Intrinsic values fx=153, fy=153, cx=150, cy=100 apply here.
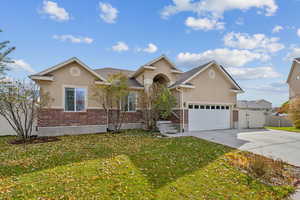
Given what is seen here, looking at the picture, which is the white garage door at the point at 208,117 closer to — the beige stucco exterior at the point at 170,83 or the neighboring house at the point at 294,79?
the beige stucco exterior at the point at 170,83

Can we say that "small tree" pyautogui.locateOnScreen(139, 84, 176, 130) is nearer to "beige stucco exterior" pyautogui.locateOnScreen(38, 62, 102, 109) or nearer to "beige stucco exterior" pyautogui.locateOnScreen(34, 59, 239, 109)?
"beige stucco exterior" pyautogui.locateOnScreen(34, 59, 239, 109)

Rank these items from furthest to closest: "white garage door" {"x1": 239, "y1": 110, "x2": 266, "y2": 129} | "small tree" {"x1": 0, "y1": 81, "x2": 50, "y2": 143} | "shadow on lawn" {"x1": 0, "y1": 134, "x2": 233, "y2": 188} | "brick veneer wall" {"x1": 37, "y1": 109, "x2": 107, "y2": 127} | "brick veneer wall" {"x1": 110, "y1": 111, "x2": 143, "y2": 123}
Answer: "white garage door" {"x1": 239, "y1": 110, "x2": 266, "y2": 129}
"brick veneer wall" {"x1": 110, "y1": 111, "x2": 143, "y2": 123}
"brick veneer wall" {"x1": 37, "y1": 109, "x2": 107, "y2": 127}
"small tree" {"x1": 0, "y1": 81, "x2": 50, "y2": 143}
"shadow on lawn" {"x1": 0, "y1": 134, "x2": 233, "y2": 188}

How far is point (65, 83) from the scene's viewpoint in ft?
38.5

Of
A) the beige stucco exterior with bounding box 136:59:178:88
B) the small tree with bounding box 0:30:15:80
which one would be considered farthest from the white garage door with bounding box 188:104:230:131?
the small tree with bounding box 0:30:15:80

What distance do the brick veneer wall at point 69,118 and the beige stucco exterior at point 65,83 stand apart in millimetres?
477

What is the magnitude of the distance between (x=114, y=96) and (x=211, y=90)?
8.93 metres

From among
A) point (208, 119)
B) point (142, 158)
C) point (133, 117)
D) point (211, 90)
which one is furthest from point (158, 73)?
point (142, 158)

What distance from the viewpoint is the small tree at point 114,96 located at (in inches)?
470

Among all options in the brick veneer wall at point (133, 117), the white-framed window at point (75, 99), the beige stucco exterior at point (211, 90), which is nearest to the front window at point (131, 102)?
the brick veneer wall at point (133, 117)

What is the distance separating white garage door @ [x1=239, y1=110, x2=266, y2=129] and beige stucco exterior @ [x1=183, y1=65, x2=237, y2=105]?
1.91m

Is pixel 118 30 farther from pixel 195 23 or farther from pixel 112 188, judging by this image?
pixel 112 188

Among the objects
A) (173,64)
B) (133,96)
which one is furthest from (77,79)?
(173,64)

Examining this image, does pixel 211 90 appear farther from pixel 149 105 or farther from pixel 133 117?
pixel 133 117

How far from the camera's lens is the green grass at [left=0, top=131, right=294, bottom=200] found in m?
3.82
